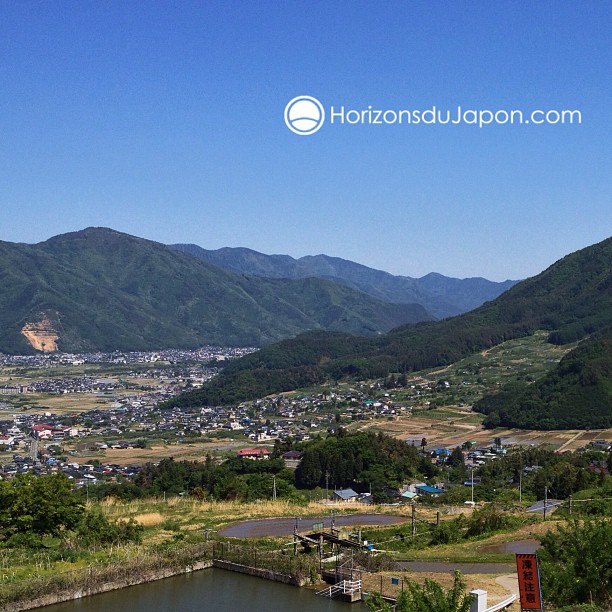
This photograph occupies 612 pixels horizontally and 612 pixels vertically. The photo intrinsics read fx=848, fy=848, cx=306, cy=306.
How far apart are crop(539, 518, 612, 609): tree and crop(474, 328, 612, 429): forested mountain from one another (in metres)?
51.7

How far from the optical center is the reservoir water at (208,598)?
19.4 metres

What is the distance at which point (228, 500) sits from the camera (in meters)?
33.8

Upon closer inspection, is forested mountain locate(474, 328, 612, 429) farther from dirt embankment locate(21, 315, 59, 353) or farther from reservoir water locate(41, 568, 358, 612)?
dirt embankment locate(21, 315, 59, 353)

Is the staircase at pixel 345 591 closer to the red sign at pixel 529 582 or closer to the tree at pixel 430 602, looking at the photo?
the tree at pixel 430 602

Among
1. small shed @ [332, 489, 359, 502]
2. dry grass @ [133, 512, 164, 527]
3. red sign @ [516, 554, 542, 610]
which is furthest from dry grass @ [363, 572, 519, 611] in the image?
small shed @ [332, 489, 359, 502]

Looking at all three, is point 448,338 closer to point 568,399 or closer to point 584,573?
point 568,399

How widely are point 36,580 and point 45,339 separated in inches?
7281

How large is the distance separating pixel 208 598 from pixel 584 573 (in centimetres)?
905

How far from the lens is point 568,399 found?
69.9 m

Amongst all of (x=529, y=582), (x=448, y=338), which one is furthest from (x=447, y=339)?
(x=529, y=582)

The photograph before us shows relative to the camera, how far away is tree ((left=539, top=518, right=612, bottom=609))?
49.3ft

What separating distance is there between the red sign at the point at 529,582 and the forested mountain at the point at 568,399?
181 feet

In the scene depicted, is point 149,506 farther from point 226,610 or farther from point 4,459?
point 4,459

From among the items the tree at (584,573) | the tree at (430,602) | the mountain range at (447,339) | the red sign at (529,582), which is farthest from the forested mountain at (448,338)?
the red sign at (529,582)
